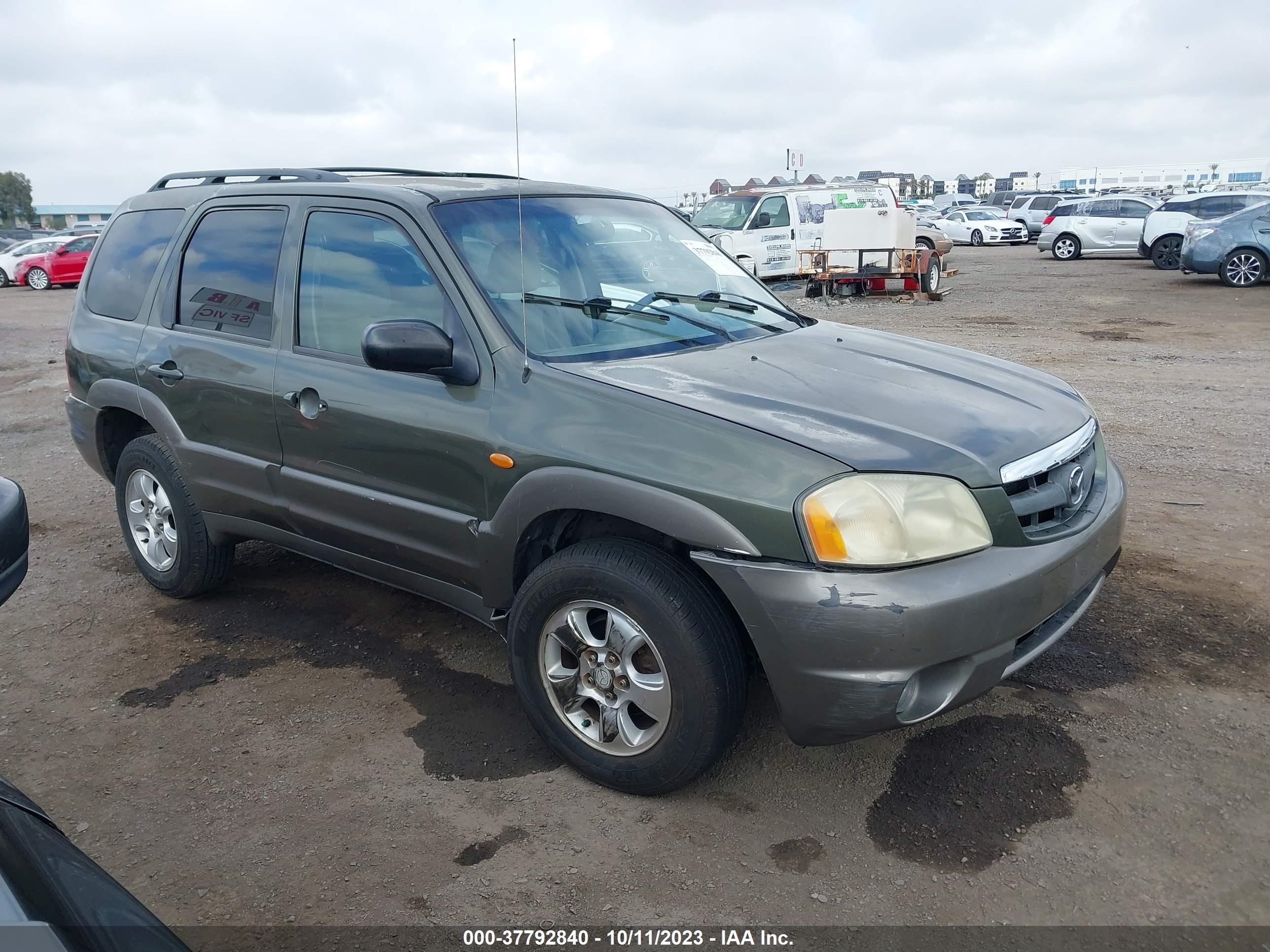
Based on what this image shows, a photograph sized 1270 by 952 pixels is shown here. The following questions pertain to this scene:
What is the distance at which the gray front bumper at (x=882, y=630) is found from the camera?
8.31 ft

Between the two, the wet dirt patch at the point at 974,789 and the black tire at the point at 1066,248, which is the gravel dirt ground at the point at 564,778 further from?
the black tire at the point at 1066,248

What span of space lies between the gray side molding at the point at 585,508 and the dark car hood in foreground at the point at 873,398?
0.29 meters

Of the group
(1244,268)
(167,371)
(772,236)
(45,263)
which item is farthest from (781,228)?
(45,263)

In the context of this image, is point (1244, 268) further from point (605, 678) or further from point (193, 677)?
point (193, 677)

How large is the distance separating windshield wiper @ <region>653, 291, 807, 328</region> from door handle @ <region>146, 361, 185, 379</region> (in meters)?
2.06

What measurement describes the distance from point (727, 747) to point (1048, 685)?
141cm

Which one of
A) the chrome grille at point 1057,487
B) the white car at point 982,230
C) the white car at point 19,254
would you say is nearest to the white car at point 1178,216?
the white car at point 982,230

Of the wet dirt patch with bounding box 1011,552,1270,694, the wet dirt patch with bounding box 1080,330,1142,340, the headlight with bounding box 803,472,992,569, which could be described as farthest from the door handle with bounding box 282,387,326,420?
the wet dirt patch with bounding box 1080,330,1142,340

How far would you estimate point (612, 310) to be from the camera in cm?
350

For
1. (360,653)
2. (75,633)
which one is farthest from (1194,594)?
(75,633)

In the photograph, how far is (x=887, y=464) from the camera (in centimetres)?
263

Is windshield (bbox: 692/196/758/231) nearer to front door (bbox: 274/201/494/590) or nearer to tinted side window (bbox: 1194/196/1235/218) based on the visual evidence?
tinted side window (bbox: 1194/196/1235/218)

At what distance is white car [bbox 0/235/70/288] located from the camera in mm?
27438

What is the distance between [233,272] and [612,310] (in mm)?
1708
